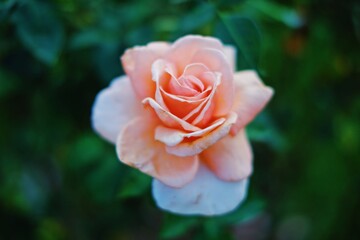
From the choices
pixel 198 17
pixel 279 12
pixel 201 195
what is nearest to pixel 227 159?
pixel 201 195

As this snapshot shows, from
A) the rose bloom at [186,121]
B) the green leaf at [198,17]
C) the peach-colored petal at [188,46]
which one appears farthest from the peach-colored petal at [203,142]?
the green leaf at [198,17]

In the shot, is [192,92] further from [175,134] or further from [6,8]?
[6,8]

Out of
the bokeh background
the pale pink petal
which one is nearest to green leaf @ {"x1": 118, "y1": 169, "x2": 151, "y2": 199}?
the bokeh background

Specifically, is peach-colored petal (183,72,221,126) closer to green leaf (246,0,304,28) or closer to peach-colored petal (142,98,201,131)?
peach-colored petal (142,98,201,131)

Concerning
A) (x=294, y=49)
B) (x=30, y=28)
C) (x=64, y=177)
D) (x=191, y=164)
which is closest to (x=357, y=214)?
(x=294, y=49)

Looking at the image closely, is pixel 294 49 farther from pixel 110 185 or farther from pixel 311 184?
pixel 110 185
